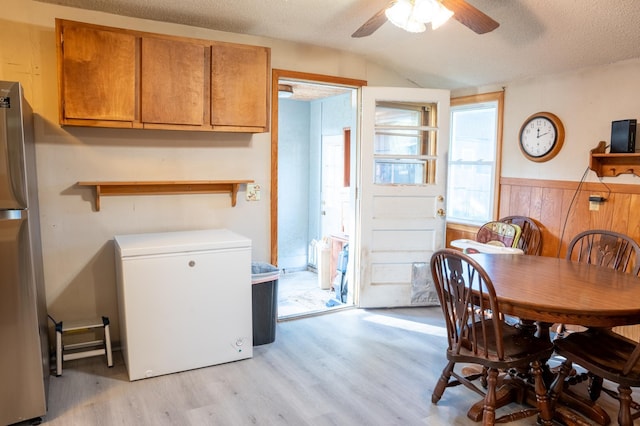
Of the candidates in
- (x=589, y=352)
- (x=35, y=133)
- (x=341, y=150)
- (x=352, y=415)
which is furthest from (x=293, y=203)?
(x=589, y=352)

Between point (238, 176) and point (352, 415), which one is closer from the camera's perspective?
point (352, 415)

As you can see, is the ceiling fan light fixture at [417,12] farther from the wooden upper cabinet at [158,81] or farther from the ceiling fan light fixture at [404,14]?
the wooden upper cabinet at [158,81]

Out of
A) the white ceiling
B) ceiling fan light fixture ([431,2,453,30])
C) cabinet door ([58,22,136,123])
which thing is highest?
the white ceiling

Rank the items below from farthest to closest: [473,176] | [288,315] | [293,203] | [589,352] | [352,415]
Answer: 1. [293,203]
2. [473,176]
3. [288,315]
4. [352,415]
5. [589,352]

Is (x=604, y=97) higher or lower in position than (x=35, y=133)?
higher

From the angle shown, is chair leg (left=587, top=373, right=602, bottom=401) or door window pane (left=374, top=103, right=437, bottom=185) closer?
chair leg (left=587, top=373, right=602, bottom=401)

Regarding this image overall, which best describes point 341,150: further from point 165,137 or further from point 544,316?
point 544,316

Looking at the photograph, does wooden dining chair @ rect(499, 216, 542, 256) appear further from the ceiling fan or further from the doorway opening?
the ceiling fan

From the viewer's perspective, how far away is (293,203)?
604cm

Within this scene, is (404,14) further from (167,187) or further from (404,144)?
(167,187)

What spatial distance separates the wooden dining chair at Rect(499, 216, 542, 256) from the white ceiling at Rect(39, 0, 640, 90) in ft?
4.05

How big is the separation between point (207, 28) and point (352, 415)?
2.78 m

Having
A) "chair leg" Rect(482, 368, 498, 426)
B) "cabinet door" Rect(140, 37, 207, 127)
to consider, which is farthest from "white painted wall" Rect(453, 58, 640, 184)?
"cabinet door" Rect(140, 37, 207, 127)

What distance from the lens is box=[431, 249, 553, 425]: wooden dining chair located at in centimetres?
215
